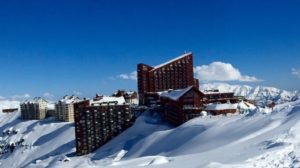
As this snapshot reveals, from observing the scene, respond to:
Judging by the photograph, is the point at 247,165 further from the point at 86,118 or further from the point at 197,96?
the point at 86,118

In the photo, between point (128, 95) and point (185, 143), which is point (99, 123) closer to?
point (185, 143)

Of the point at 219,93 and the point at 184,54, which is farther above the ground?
the point at 184,54

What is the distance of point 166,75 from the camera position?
165875 mm

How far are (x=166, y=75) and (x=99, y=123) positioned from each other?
4729 cm

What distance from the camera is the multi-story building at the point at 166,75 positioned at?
534 feet

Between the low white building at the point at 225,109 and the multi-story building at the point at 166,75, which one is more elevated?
the multi-story building at the point at 166,75

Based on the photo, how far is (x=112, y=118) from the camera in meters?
127

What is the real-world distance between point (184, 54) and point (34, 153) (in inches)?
2768

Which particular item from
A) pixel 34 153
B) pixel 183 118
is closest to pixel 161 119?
pixel 183 118

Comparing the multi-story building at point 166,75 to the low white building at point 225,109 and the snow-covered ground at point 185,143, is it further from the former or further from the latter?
the low white building at point 225,109

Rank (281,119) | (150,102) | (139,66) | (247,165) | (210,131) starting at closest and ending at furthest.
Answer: (247,165), (281,119), (210,131), (150,102), (139,66)

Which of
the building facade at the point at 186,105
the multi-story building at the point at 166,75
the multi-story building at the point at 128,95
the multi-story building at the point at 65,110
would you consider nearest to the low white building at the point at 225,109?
the building facade at the point at 186,105

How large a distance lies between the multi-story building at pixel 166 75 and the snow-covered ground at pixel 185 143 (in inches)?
1321

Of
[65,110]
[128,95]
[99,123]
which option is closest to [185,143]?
[99,123]
